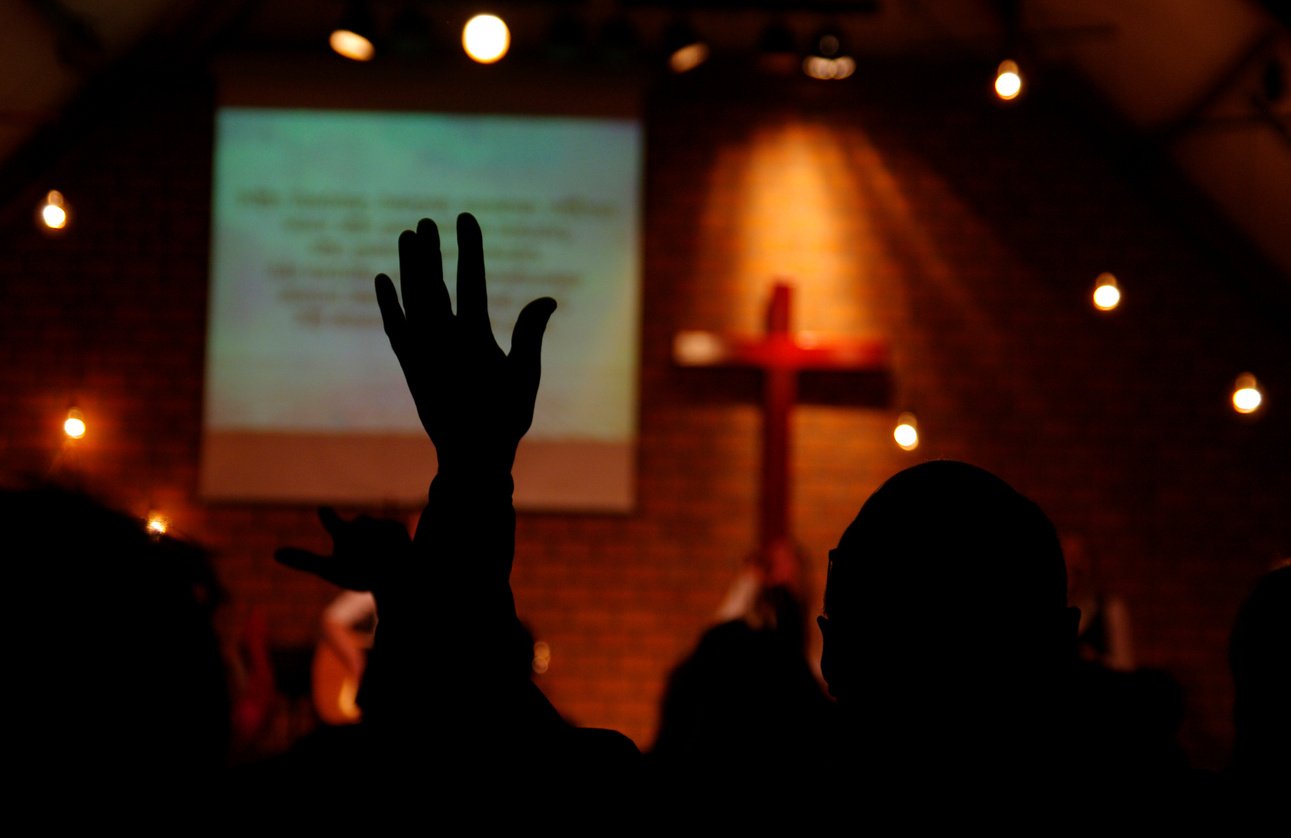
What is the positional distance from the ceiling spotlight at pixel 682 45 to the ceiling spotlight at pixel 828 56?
47 centimetres

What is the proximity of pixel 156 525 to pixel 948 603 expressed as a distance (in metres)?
0.51

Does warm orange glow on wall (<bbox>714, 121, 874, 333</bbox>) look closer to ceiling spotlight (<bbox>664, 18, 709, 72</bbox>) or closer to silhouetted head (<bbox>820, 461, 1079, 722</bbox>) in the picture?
ceiling spotlight (<bbox>664, 18, 709, 72</bbox>)

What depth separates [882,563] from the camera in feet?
2.44

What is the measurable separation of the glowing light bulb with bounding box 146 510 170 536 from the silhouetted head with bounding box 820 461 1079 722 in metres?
0.44

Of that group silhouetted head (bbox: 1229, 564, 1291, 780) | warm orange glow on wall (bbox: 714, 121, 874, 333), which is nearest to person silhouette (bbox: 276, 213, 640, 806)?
silhouetted head (bbox: 1229, 564, 1291, 780)

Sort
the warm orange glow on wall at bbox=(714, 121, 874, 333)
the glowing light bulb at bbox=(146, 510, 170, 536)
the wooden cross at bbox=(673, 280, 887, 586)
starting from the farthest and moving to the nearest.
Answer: the warm orange glow on wall at bbox=(714, 121, 874, 333) < the wooden cross at bbox=(673, 280, 887, 586) < the glowing light bulb at bbox=(146, 510, 170, 536)

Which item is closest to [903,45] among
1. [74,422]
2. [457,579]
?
[74,422]

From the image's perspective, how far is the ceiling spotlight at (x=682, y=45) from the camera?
442cm

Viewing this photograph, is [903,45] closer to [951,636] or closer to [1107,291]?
[1107,291]

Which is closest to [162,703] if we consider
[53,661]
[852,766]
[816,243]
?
[53,661]

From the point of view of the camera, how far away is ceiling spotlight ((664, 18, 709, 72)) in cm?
442

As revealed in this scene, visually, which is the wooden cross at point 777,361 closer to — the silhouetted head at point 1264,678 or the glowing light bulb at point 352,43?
the glowing light bulb at point 352,43

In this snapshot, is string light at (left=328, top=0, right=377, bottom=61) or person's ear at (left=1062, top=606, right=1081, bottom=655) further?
string light at (left=328, top=0, right=377, bottom=61)

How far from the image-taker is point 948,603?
0.72m
